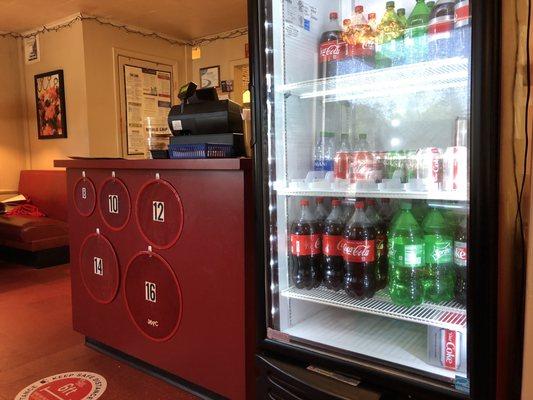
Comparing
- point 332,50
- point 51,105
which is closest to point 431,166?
point 332,50

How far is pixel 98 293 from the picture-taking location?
2.74 meters

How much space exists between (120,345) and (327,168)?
1636 mm

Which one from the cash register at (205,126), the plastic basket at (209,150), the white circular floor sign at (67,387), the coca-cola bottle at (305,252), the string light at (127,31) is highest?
the string light at (127,31)

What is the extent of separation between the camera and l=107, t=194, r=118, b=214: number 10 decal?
2.54 meters

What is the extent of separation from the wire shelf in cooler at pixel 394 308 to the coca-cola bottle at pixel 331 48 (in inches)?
36.9

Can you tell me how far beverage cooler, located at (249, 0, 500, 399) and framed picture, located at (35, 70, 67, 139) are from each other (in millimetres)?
4447

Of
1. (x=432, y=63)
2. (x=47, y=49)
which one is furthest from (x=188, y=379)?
(x=47, y=49)

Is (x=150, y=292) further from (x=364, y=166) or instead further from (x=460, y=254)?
(x=460, y=254)

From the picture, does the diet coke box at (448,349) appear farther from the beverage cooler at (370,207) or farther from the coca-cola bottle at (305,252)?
the coca-cola bottle at (305,252)

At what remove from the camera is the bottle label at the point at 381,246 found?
5.79ft

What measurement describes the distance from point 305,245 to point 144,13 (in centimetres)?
438

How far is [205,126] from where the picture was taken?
7.41ft

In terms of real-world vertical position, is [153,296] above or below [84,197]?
below

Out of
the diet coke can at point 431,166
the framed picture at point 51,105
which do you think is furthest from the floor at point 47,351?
the framed picture at point 51,105
